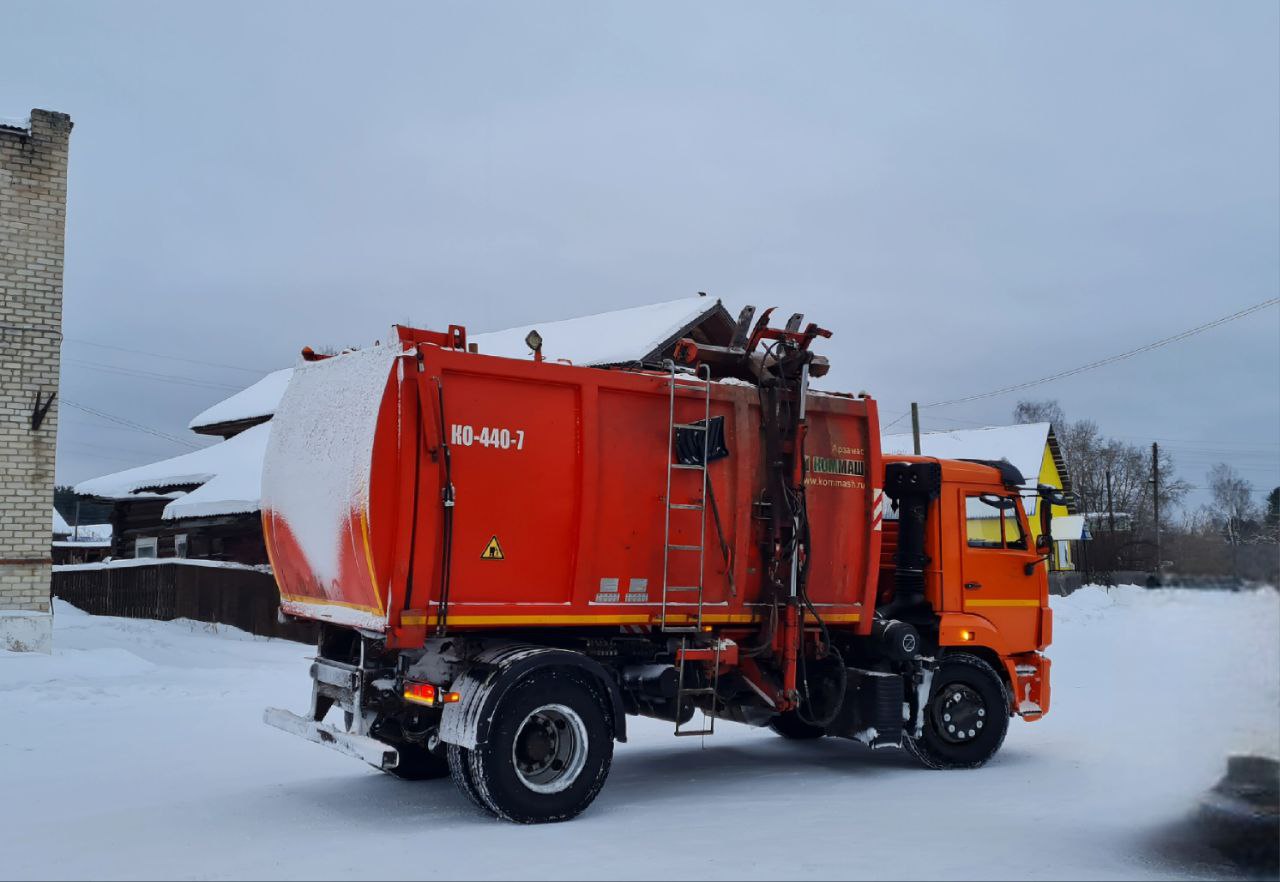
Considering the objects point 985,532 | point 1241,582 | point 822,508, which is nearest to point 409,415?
point 822,508

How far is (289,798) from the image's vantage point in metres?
8.40

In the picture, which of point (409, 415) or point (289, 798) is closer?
point (409, 415)

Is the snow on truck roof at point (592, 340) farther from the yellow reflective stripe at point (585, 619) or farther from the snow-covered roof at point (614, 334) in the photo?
the yellow reflective stripe at point (585, 619)

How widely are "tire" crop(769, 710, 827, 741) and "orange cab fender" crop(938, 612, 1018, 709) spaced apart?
6.00ft

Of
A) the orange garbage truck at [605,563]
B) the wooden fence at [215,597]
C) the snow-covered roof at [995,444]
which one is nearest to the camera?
the orange garbage truck at [605,563]

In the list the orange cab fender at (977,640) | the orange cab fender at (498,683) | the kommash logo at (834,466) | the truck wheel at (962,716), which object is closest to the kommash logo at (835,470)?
the kommash logo at (834,466)

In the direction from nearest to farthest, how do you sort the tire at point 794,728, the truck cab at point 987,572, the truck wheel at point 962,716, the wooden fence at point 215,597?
the truck wheel at point 962,716 → the truck cab at point 987,572 → the tire at point 794,728 → the wooden fence at point 215,597

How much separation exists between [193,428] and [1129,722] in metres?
27.4

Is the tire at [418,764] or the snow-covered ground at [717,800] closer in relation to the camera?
the snow-covered ground at [717,800]

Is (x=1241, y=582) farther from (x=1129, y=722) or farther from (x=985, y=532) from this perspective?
(x=985, y=532)

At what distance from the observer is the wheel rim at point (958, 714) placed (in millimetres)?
10094

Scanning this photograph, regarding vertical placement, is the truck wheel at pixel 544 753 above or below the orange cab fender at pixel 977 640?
below

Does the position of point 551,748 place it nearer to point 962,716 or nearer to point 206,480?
point 962,716

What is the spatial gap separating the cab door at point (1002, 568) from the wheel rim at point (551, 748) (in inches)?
168
